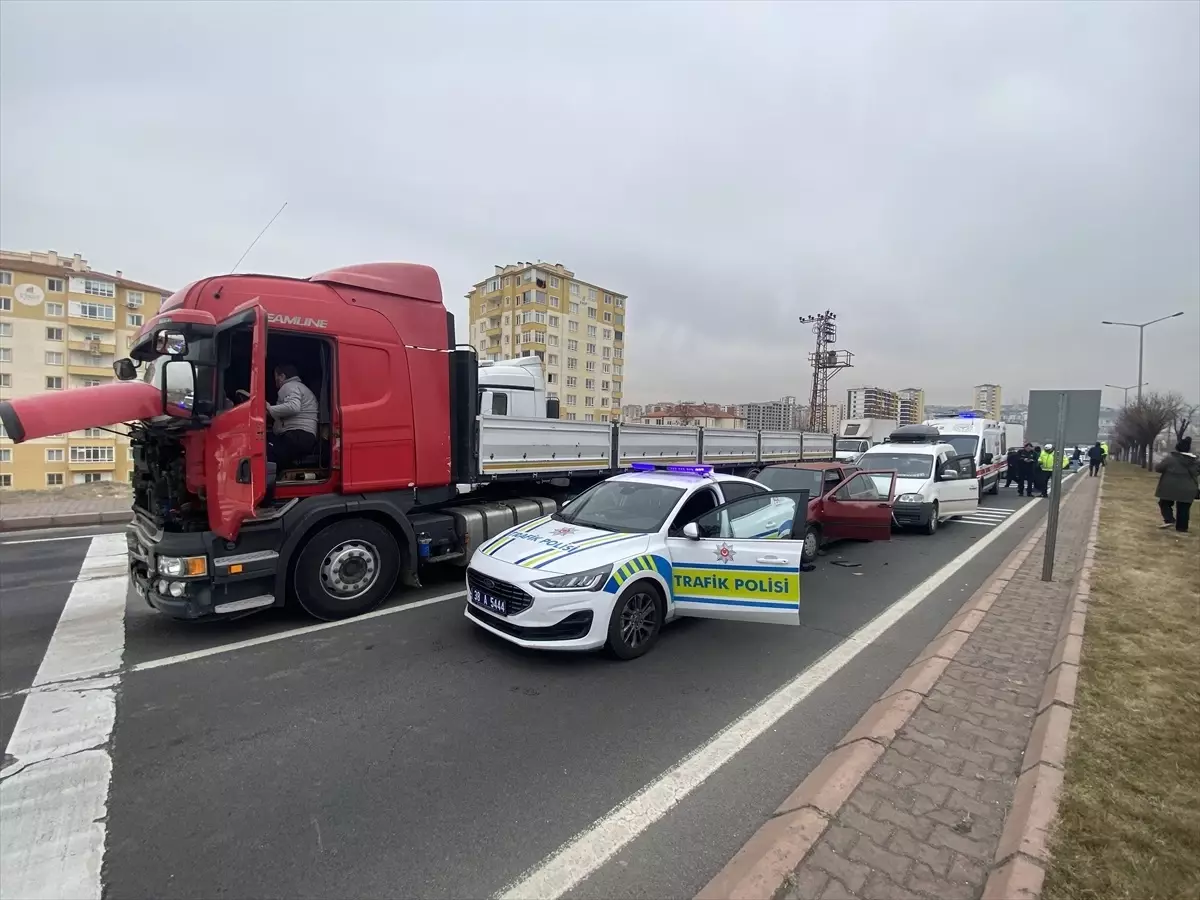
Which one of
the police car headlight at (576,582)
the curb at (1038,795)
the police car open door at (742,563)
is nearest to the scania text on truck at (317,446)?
the police car headlight at (576,582)

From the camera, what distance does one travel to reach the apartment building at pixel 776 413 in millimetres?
82375

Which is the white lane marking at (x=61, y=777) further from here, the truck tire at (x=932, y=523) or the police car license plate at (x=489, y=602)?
the truck tire at (x=932, y=523)

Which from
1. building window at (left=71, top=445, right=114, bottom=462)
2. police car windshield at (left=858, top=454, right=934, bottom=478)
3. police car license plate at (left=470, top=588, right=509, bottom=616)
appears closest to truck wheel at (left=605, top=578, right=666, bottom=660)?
police car license plate at (left=470, top=588, right=509, bottom=616)

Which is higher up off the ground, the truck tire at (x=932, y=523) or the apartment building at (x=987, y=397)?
the apartment building at (x=987, y=397)

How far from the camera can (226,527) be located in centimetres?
495

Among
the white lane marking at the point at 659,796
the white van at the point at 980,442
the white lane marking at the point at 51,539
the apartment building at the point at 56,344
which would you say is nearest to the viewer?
the white lane marking at the point at 659,796

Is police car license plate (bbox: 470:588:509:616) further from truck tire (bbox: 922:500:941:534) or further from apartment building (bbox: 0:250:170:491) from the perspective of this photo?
apartment building (bbox: 0:250:170:491)

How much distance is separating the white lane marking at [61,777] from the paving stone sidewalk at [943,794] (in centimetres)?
312

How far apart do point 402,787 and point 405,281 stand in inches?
201

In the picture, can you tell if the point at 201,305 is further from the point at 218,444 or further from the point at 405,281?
the point at 405,281

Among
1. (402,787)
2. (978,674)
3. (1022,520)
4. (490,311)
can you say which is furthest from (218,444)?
(490,311)

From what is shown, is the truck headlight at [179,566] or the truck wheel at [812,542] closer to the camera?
the truck headlight at [179,566]

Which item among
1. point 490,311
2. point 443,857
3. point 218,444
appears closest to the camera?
point 443,857

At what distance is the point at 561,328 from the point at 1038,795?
73518 mm
